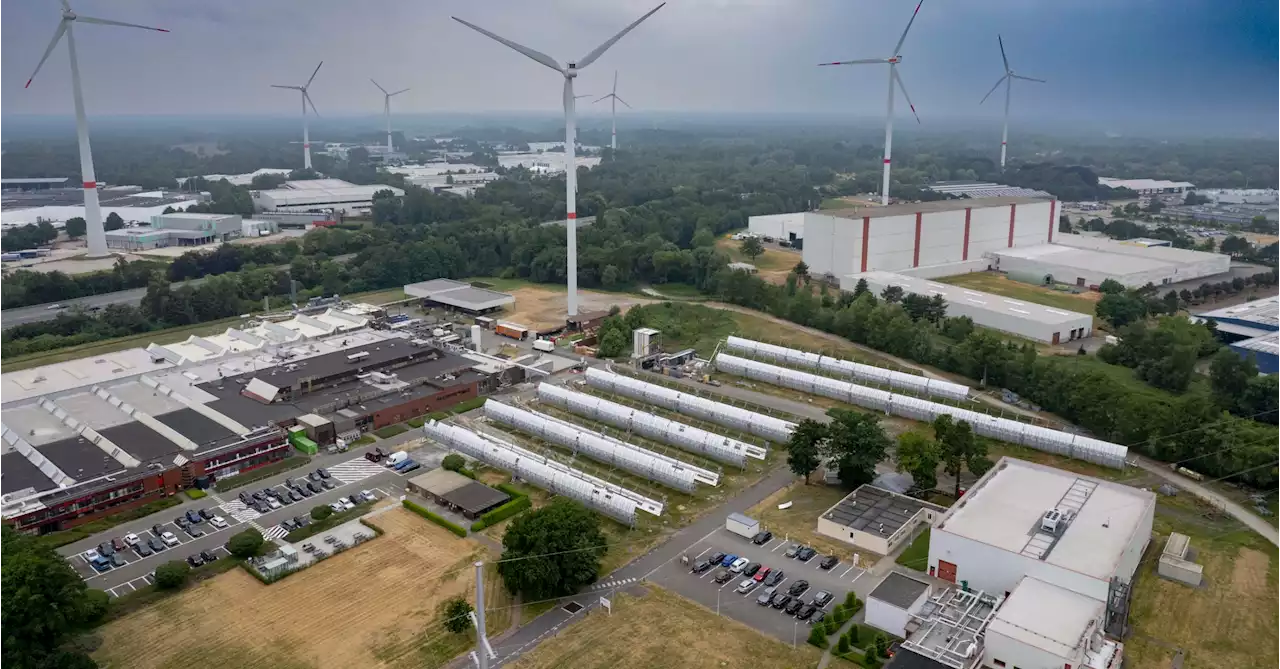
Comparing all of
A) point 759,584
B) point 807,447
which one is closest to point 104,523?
point 759,584

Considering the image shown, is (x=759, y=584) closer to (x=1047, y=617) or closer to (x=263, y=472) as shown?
(x=1047, y=617)

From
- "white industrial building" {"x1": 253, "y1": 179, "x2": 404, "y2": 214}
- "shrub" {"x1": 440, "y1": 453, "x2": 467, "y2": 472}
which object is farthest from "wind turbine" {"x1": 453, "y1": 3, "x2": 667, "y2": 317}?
"white industrial building" {"x1": 253, "y1": 179, "x2": 404, "y2": 214}

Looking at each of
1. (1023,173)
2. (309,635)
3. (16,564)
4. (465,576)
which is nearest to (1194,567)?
(465,576)

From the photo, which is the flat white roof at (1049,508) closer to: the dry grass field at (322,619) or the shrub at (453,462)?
the dry grass field at (322,619)

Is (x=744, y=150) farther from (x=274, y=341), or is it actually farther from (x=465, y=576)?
(x=465, y=576)

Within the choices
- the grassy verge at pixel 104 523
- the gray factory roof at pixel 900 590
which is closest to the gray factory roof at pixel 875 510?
the gray factory roof at pixel 900 590
